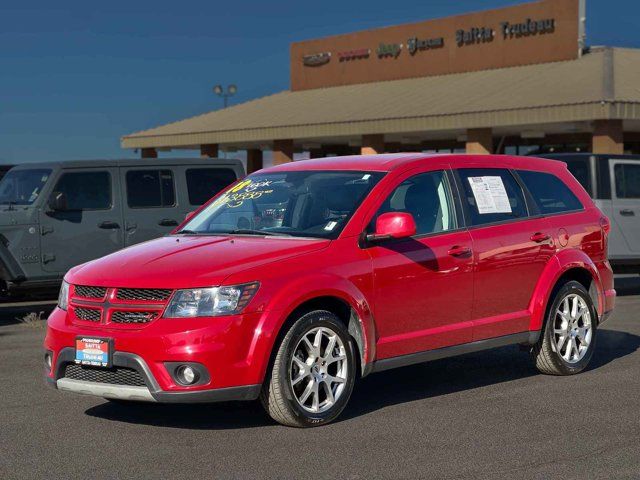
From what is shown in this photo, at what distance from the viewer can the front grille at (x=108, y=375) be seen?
6914mm

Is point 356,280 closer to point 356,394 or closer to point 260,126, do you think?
point 356,394

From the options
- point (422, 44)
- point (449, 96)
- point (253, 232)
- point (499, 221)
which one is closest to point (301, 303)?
point (253, 232)

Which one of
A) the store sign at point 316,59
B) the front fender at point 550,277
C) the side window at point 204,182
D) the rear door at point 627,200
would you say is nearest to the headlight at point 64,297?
the front fender at point 550,277

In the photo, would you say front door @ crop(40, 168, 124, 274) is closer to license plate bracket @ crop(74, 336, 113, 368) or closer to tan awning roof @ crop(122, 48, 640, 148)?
license plate bracket @ crop(74, 336, 113, 368)

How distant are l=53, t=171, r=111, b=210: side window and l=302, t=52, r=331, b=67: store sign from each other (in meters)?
36.5

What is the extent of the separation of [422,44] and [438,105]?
26.8 ft

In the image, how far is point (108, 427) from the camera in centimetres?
725

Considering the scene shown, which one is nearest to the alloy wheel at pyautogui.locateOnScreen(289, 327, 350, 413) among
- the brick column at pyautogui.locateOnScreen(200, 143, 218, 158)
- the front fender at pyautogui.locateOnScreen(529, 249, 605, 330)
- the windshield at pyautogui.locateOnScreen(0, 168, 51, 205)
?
the front fender at pyautogui.locateOnScreen(529, 249, 605, 330)

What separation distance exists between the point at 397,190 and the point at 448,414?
163cm

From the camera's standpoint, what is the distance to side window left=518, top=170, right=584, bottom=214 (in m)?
9.20

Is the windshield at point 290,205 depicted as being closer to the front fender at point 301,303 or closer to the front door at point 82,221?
the front fender at point 301,303

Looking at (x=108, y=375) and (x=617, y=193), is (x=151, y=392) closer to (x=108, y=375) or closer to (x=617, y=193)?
(x=108, y=375)

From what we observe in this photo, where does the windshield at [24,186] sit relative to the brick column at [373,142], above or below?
below

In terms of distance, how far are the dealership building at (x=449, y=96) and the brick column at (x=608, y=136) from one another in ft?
0.09
